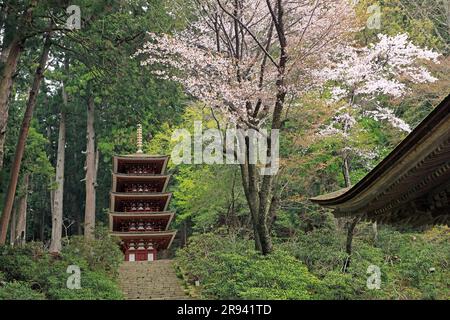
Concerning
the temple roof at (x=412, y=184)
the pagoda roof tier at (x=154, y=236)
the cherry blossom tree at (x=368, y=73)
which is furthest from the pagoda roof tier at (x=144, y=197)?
the temple roof at (x=412, y=184)

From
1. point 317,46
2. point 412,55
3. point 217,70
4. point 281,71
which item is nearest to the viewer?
point 281,71

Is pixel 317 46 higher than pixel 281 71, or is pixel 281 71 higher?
pixel 317 46

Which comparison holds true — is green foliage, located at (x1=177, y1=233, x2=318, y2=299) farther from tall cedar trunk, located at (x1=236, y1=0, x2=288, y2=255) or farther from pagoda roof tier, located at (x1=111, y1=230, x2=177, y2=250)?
pagoda roof tier, located at (x1=111, y1=230, x2=177, y2=250)

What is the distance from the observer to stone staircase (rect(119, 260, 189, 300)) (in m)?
11.2

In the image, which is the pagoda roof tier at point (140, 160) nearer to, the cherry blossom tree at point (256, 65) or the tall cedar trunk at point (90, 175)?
the tall cedar trunk at point (90, 175)

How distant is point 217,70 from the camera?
11.4 meters

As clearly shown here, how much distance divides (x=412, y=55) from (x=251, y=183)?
6345 millimetres

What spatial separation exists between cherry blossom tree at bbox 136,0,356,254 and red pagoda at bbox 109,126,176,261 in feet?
28.1

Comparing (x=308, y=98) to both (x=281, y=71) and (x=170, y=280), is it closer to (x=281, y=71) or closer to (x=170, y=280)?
(x=281, y=71)

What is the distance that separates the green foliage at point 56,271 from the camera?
26.5ft

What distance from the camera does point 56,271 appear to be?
950cm

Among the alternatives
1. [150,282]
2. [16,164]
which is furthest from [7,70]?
[150,282]

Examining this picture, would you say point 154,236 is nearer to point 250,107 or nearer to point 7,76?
point 250,107
